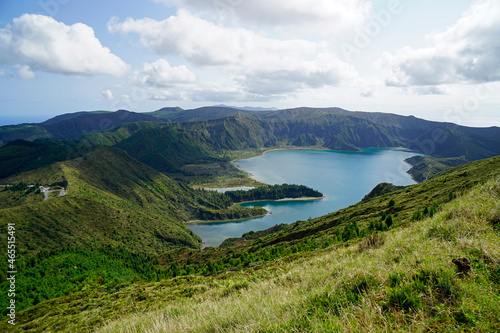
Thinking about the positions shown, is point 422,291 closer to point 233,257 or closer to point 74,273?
point 233,257

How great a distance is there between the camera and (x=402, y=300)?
436 centimetres

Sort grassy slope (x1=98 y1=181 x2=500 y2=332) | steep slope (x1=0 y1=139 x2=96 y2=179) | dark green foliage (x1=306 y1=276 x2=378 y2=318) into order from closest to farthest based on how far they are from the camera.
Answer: grassy slope (x1=98 y1=181 x2=500 y2=332), dark green foliage (x1=306 y1=276 x2=378 y2=318), steep slope (x1=0 y1=139 x2=96 y2=179)

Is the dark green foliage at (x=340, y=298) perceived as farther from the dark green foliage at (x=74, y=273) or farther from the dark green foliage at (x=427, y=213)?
the dark green foliage at (x=74, y=273)

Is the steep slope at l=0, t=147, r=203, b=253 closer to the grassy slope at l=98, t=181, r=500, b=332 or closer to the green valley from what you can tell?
the green valley

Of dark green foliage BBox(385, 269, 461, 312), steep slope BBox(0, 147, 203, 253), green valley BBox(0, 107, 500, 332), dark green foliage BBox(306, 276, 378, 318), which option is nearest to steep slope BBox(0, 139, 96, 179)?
green valley BBox(0, 107, 500, 332)

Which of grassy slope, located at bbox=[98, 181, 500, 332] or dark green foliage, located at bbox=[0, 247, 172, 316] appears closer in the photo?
grassy slope, located at bbox=[98, 181, 500, 332]

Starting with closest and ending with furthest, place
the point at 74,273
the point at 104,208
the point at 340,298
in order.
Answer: the point at 340,298, the point at 74,273, the point at 104,208

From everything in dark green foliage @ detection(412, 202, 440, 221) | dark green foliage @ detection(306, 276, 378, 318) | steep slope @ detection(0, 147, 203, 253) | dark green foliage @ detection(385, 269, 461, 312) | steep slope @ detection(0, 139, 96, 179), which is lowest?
steep slope @ detection(0, 147, 203, 253)

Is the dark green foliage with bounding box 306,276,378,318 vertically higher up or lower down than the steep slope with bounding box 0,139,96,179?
higher up

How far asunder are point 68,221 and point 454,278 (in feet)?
359

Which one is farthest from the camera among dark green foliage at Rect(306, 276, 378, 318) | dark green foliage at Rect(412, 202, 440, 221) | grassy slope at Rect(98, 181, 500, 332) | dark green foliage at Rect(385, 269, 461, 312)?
dark green foliage at Rect(412, 202, 440, 221)

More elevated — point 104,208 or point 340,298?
point 340,298

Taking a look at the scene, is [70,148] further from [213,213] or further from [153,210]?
[213,213]

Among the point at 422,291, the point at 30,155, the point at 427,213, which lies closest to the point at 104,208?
the point at 427,213
